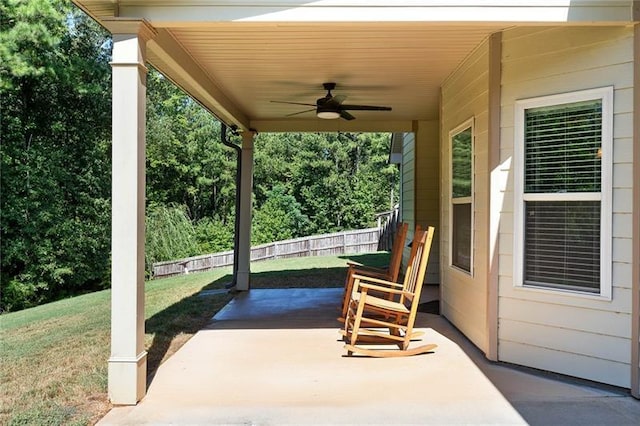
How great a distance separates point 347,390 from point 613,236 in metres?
2.14

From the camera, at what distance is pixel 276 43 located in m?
4.38

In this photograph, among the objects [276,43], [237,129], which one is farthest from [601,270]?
[237,129]

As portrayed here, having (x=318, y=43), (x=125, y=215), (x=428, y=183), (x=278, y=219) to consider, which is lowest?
(x=278, y=219)

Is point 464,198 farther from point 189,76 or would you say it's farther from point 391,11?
point 189,76

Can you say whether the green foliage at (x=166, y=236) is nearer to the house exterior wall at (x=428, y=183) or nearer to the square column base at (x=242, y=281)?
the square column base at (x=242, y=281)

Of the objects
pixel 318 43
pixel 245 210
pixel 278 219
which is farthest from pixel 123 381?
pixel 278 219


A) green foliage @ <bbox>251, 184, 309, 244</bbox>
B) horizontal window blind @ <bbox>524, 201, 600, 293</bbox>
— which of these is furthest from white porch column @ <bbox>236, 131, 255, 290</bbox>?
green foliage @ <bbox>251, 184, 309, 244</bbox>

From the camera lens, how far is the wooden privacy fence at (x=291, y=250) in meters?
15.1

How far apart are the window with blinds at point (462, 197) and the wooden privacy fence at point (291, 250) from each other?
11.1 m

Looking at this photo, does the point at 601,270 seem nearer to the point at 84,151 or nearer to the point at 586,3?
the point at 586,3

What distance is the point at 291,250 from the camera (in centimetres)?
1675

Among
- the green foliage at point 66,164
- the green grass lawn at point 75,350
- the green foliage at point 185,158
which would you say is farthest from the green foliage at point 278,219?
the green grass lawn at point 75,350

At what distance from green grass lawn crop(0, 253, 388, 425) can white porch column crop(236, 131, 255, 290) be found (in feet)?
2.01

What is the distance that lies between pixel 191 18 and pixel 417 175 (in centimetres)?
590
